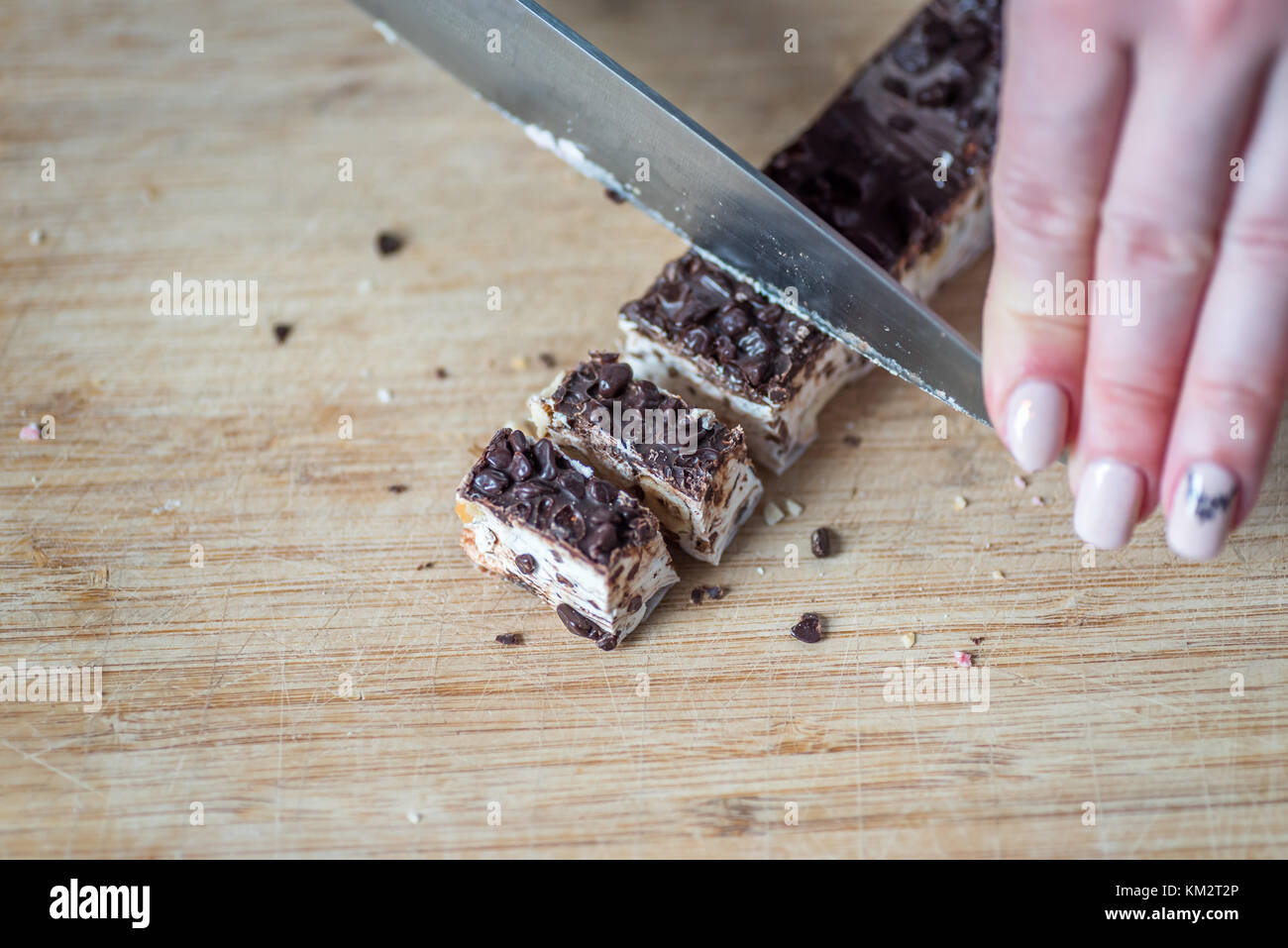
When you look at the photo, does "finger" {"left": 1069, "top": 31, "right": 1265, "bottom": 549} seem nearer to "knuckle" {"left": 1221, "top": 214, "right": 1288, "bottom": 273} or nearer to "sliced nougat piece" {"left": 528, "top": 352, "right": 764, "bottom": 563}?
"knuckle" {"left": 1221, "top": 214, "right": 1288, "bottom": 273}

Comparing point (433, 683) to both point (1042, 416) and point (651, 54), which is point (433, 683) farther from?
point (651, 54)

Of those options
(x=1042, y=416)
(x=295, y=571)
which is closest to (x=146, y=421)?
(x=295, y=571)

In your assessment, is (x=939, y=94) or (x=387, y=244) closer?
(x=939, y=94)

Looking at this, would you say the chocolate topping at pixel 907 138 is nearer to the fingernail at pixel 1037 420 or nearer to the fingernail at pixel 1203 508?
the fingernail at pixel 1037 420

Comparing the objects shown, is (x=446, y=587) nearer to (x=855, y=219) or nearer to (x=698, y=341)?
(x=698, y=341)

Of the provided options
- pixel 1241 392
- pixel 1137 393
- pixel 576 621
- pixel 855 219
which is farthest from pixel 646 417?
pixel 1241 392

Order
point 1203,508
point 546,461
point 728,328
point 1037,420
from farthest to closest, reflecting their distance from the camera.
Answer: point 728,328
point 546,461
point 1037,420
point 1203,508
